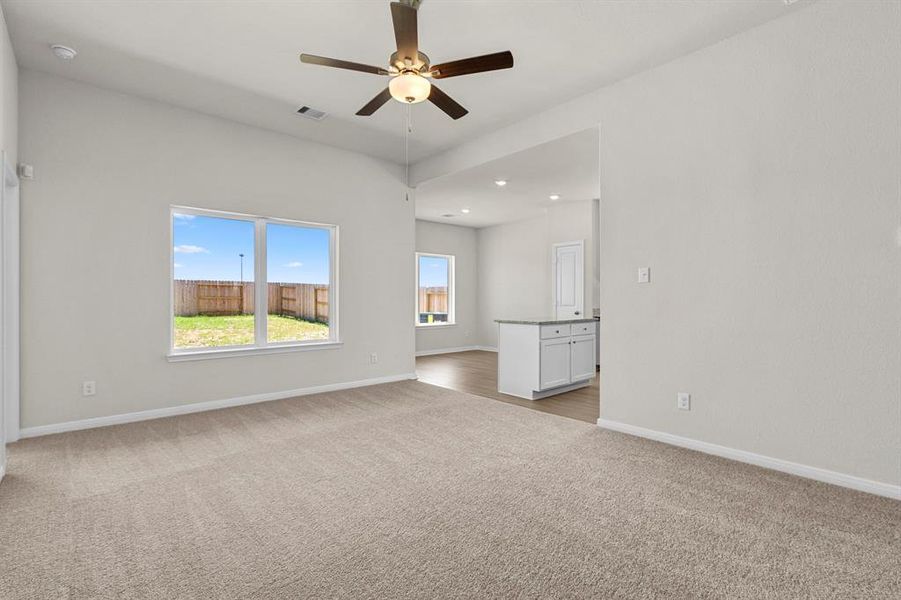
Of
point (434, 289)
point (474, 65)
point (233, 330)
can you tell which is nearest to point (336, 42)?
point (474, 65)

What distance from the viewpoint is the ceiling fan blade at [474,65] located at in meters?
2.50

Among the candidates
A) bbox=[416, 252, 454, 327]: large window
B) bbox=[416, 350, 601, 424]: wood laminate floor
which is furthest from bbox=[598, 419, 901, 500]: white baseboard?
bbox=[416, 252, 454, 327]: large window

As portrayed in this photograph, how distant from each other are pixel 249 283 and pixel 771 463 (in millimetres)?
4883

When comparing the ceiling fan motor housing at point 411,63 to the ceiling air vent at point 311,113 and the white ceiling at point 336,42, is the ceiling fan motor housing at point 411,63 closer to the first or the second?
the white ceiling at point 336,42

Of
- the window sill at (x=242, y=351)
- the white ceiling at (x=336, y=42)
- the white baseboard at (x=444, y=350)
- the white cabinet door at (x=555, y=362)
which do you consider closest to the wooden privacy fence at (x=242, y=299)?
the window sill at (x=242, y=351)

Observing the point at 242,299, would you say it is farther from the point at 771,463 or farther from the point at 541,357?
the point at 771,463

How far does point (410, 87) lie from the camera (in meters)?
2.68

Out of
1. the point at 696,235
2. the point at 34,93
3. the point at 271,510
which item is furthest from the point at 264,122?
the point at 696,235

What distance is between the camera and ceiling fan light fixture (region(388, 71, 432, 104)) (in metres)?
2.65

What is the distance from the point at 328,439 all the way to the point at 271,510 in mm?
1170

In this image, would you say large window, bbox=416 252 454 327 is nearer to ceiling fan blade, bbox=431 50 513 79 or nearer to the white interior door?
the white interior door

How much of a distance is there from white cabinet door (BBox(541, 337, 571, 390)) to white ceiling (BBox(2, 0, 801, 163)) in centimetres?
252

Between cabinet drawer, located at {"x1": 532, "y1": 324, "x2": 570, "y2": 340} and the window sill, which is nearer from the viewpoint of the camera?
the window sill

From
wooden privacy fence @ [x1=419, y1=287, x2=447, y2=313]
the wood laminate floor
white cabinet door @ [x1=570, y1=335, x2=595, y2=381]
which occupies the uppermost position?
wooden privacy fence @ [x1=419, y1=287, x2=447, y2=313]
